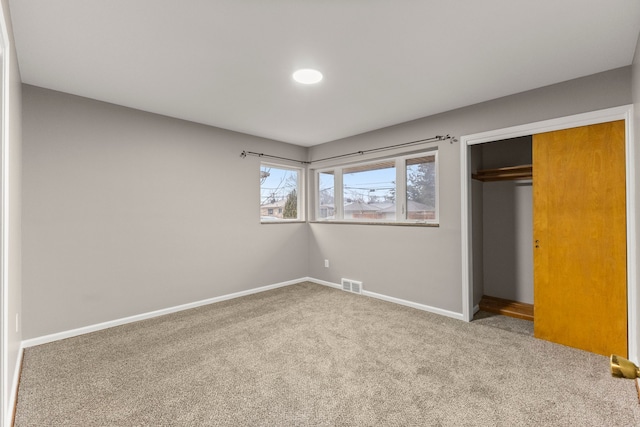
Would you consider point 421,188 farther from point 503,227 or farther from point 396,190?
point 503,227

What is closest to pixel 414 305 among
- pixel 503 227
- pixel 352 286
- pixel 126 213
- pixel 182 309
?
pixel 352 286

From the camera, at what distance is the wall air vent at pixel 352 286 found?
170 inches

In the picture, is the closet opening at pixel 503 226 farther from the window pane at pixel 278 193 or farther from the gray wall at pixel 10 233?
the gray wall at pixel 10 233

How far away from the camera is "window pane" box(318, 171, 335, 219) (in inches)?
A: 197

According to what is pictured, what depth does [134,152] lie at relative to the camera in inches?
128

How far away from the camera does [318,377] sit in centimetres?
212

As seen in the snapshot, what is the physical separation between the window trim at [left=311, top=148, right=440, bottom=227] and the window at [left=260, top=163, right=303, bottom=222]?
31 centimetres

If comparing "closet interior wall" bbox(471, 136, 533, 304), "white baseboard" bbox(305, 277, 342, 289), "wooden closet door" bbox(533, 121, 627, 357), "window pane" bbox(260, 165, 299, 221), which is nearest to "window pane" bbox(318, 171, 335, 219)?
"window pane" bbox(260, 165, 299, 221)

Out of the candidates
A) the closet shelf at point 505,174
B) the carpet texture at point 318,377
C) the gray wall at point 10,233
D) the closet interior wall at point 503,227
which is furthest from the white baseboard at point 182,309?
the closet shelf at point 505,174

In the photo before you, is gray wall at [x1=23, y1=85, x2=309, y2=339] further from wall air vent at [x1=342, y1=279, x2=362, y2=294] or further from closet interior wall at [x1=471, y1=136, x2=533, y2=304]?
closet interior wall at [x1=471, y1=136, x2=533, y2=304]

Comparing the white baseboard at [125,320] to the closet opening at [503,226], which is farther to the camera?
the closet opening at [503,226]

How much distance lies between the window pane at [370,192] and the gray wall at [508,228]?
117 centimetres

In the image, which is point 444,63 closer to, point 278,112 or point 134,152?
point 278,112

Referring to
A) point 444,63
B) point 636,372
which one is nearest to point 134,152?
point 444,63
